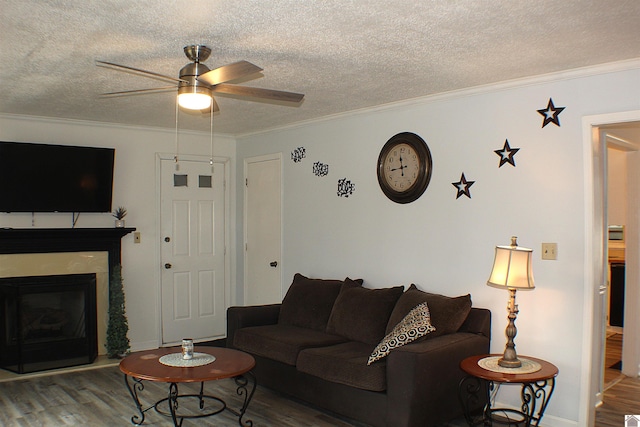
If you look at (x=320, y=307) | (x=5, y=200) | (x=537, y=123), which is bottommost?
(x=320, y=307)

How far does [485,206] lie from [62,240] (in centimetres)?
402

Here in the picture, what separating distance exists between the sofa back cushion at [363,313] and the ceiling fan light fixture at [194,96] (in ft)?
6.95

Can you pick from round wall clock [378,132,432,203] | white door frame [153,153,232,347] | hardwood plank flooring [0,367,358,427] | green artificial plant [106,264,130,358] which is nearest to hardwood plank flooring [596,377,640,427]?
hardwood plank flooring [0,367,358,427]

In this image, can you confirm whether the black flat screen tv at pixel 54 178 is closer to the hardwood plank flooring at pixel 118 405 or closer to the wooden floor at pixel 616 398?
the hardwood plank flooring at pixel 118 405

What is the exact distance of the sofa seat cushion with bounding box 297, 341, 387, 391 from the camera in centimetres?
354

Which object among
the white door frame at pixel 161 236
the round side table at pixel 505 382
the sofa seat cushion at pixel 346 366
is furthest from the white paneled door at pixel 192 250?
the round side table at pixel 505 382

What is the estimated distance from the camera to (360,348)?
13.5 ft

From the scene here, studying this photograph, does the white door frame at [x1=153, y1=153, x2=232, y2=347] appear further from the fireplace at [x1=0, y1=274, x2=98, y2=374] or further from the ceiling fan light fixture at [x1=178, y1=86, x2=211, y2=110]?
the ceiling fan light fixture at [x1=178, y1=86, x2=211, y2=110]

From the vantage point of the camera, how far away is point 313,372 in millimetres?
3967

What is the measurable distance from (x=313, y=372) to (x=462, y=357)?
106cm

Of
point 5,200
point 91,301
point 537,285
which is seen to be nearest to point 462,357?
point 537,285

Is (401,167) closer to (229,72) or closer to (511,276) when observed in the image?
(511,276)

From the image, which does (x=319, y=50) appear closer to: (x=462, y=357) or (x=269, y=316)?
(x=462, y=357)

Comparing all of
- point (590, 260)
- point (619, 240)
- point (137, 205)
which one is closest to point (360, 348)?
point (590, 260)
